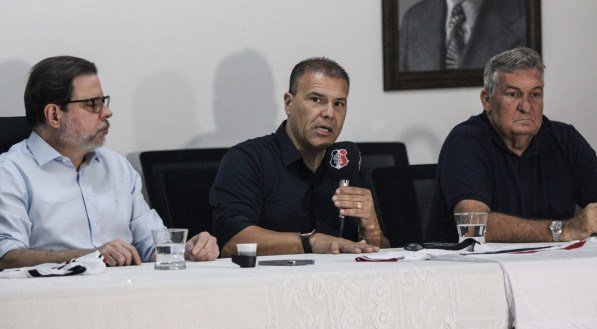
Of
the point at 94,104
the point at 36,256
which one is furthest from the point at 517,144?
the point at 36,256

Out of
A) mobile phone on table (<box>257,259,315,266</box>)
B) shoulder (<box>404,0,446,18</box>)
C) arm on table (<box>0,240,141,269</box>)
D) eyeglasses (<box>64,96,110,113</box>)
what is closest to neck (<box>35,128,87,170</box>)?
eyeglasses (<box>64,96,110,113</box>)

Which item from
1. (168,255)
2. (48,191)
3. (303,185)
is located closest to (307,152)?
A: (303,185)

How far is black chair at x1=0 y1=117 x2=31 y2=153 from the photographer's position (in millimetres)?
2807

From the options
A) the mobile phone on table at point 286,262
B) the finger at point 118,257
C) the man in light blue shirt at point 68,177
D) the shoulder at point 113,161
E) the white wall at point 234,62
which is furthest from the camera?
the white wall at point 234,62

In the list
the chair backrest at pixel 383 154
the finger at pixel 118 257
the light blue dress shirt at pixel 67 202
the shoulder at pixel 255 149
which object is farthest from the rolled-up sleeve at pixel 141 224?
the chair backrest at pixel 383 154

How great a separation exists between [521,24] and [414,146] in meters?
0.69

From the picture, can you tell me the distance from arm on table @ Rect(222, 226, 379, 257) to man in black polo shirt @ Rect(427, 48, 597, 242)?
575 millimetres

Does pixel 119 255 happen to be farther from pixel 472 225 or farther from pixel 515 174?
pixel 515 174

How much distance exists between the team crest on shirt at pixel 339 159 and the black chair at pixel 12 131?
0.92 m

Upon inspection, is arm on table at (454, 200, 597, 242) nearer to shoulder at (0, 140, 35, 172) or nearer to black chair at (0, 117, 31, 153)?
shoulder at (0, 140, 35, 172)

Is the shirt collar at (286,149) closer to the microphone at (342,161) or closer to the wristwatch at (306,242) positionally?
the microphone at (342,161)

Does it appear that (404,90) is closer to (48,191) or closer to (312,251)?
(312,251)

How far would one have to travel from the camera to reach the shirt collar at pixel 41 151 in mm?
2561

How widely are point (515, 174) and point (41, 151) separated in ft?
4.81
